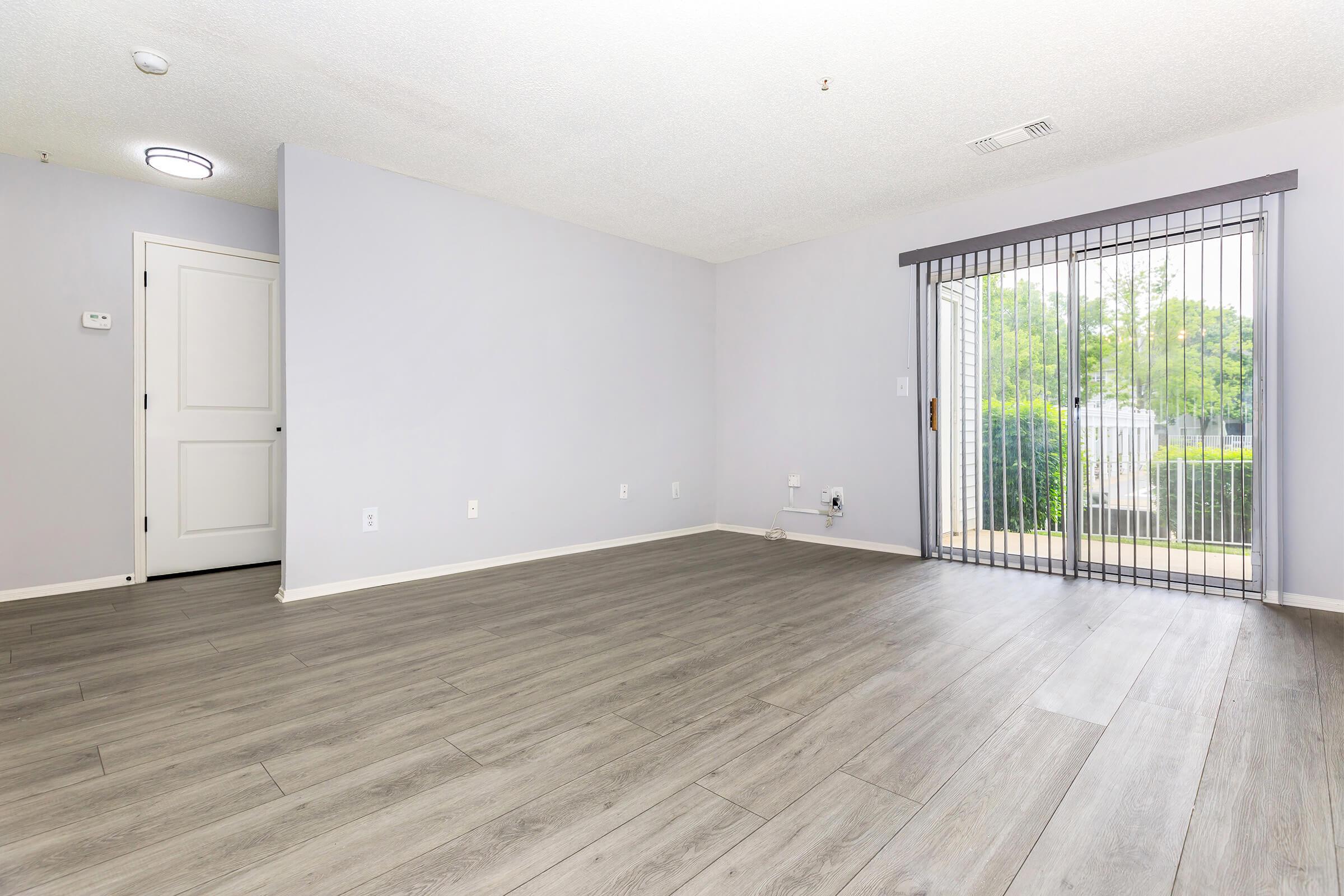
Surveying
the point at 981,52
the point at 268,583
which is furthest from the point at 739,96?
the point at 268,583

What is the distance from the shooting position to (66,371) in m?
3.53

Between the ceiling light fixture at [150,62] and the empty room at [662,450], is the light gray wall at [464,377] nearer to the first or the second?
the empty room at [662,450]

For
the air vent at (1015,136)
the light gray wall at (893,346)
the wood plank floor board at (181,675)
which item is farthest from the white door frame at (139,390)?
the air vent at (1015,136)

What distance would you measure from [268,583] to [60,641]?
1.10 meters

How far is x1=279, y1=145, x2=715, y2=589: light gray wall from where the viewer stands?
3.42 metres

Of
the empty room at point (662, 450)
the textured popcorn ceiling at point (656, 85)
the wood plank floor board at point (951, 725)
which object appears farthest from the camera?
the textured popcorn ceiling at point (656, 85)

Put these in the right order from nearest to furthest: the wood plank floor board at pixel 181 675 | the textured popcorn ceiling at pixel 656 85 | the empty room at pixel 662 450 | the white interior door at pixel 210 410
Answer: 1. the empty room at pixel 662 450
2. the wood plank floor board at pixel 181 675
3. the textured popcorn ceiling at pixel 656 85
4. the white interior door at pixel 210 410

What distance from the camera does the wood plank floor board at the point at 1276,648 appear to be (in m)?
2.16

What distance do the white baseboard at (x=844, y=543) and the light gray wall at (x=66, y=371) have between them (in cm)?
428

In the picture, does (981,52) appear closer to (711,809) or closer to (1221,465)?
(1221,465)

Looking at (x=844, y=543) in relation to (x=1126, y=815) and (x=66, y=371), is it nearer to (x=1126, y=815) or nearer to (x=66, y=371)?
(x=1126, y=815)

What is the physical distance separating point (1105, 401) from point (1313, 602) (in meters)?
1.31

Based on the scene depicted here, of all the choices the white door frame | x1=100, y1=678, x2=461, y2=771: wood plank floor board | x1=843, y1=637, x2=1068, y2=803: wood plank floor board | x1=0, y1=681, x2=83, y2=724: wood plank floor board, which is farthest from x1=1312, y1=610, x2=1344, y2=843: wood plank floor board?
the white door frame

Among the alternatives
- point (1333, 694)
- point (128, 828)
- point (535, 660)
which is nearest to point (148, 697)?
point (128, 828)
